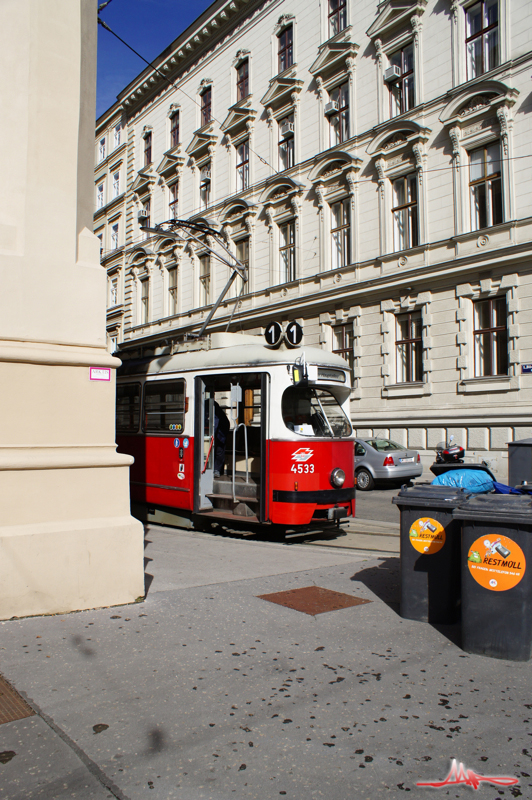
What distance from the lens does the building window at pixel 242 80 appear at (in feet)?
92.4

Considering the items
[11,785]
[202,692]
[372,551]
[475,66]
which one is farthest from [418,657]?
[475,66]

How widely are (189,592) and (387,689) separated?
2.57 m

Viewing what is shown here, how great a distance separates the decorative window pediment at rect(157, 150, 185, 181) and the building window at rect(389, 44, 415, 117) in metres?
13.3

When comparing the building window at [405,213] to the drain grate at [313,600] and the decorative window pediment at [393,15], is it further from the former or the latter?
the drain grate at [313,600]

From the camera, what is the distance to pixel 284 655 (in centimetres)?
450

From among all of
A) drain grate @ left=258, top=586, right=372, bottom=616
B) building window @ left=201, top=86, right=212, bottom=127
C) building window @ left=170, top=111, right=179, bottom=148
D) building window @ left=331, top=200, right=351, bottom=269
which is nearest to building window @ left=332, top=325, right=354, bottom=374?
building window @ left=331, top=200, right=351, bottom=269

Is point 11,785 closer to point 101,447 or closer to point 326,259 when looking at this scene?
point 101,447

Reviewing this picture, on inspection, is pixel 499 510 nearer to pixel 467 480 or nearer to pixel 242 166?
pixel 467 480

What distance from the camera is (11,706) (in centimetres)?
362

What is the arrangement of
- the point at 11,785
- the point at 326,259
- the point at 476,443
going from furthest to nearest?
1. the point at 326,259
2. the point at 476,443
3. the point at 11,785

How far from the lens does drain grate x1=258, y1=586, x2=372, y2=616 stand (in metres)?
5.66

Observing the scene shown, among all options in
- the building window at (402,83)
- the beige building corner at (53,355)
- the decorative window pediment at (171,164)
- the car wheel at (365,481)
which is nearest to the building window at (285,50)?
the building window at (402,83)

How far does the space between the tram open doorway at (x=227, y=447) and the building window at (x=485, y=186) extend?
12.4 metres

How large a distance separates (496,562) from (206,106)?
30642mm
